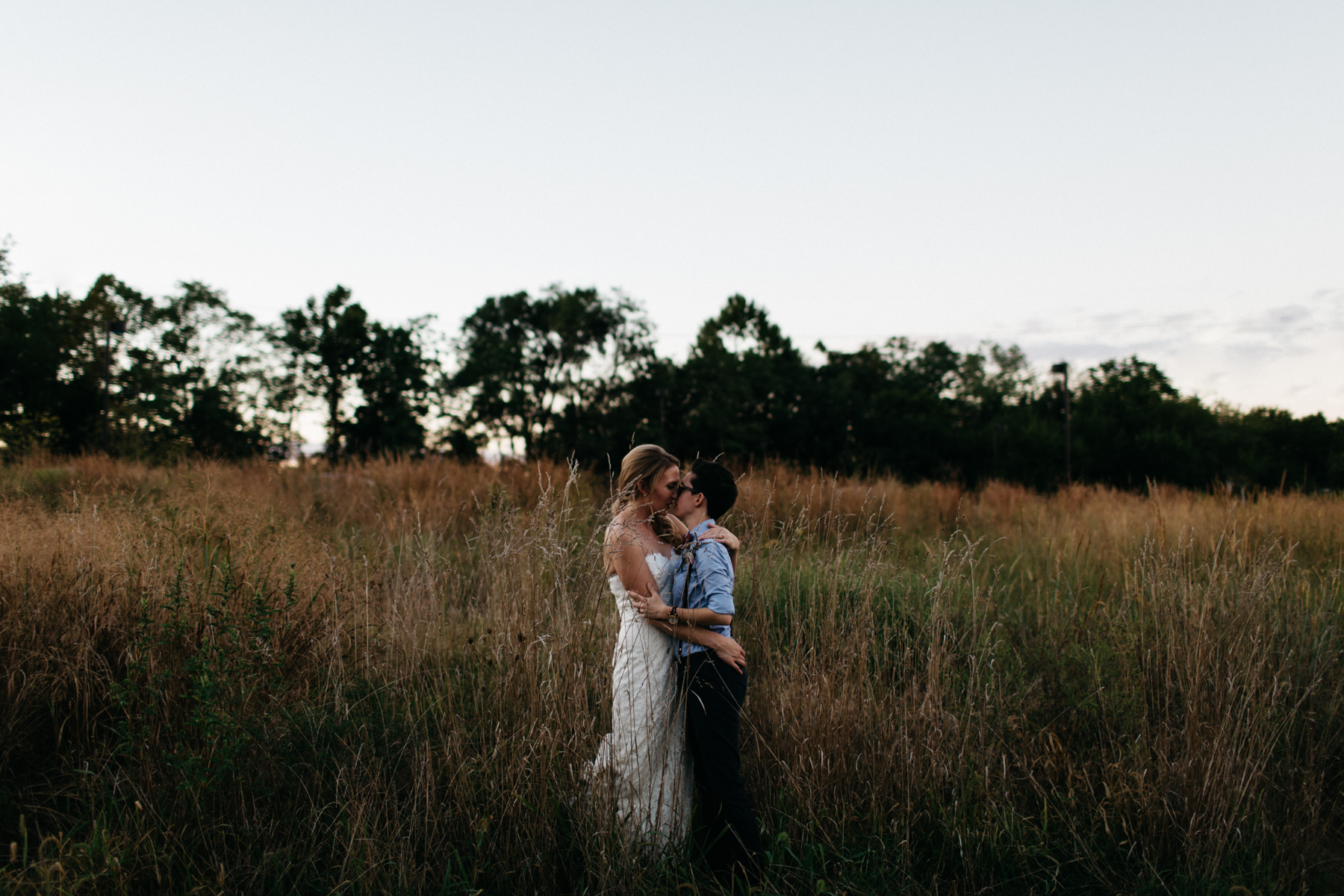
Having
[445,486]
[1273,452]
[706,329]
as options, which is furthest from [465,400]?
[1273,452]

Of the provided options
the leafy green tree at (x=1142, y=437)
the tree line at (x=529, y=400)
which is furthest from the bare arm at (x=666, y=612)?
the leafy green tree at (x=1142, y=437)

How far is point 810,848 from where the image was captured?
269 cm

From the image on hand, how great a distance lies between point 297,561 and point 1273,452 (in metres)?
62.4

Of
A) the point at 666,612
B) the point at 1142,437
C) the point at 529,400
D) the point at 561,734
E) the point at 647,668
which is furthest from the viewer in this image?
the point at 1142,437

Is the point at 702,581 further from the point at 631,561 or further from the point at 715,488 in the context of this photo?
the point at 715,488

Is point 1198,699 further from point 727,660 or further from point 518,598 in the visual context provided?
point 518,598

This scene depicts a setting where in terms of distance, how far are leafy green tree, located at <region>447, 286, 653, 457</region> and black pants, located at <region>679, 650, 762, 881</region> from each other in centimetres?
3815

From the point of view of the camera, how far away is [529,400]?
41.5 metres

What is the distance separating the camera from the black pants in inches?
105

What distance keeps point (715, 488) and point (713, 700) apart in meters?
0.86

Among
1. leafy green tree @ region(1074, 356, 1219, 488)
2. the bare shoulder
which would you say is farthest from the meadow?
leafy green tree @ region(1074, 356, 1219, 488)

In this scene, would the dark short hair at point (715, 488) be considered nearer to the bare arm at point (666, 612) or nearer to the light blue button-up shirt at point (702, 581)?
the light blue button-up shirt at point (702, 581)

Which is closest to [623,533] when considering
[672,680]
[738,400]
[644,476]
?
[644,476]

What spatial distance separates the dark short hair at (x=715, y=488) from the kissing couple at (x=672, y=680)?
0.32 feet
